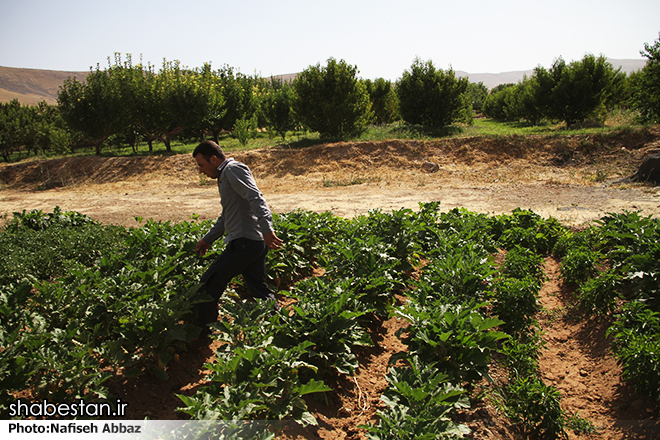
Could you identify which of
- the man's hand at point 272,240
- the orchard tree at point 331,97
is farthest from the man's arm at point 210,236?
the orchard tree at point 331,97

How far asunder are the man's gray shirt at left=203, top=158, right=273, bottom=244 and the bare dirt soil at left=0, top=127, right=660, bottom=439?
1242 mm

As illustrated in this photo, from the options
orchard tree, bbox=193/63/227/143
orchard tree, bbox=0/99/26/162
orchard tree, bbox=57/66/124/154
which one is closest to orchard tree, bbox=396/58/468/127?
orchard tree, bbox=193/63/227/143

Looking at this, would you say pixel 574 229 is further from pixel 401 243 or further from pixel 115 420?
pixel 115 420

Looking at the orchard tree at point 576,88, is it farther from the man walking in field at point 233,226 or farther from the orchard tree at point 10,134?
the orchard tree at point 10,134

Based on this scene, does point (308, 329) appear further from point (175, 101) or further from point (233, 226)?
point (175, 101)

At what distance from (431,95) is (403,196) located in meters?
14.3

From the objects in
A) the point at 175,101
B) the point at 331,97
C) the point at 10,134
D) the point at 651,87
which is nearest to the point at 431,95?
the point at 331,97

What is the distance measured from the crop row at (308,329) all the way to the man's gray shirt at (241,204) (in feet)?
2.17

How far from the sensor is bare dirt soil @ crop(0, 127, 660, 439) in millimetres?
3113

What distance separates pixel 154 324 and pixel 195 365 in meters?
0.78

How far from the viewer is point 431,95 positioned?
995 inches

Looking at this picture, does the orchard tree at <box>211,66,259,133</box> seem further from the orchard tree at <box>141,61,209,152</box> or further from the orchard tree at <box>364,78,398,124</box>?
the orchard tree at <box>364,78,398,124</box>

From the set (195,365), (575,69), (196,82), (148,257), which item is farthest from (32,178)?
(575,69)

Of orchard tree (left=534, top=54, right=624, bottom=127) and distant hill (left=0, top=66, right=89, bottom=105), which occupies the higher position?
distant hill (left=0, top=66, right=89, bottom=105)
